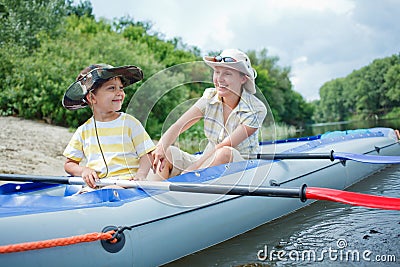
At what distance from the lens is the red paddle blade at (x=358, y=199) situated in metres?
2.08

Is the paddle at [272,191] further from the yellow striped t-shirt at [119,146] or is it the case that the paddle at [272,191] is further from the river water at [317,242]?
the river water at [317,242]

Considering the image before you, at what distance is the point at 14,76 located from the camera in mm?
12117

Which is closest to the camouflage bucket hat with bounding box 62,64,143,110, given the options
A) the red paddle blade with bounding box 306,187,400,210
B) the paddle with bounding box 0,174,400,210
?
the paddle with bounding box 0,174,400,210

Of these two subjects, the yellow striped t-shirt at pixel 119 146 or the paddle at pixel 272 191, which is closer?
the paddle at pixel 272 191

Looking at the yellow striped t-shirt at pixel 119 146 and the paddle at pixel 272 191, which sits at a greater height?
the yellow striped t-shirt at pixel 119 146

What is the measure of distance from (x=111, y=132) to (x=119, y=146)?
0.10m

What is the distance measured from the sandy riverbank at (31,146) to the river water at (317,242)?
11.7ft

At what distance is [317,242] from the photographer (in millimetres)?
2973

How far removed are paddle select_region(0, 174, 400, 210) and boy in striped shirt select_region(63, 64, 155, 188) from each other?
0.16 meters

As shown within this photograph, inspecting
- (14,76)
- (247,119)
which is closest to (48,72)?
(14,76)

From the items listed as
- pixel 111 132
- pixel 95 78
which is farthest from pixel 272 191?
pixel 95 78

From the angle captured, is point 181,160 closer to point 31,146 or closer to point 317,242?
point 317,242

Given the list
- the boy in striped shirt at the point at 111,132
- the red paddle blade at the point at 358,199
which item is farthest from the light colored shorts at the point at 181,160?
the red paddle blade at the point at 358,199

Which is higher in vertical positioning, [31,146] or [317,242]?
[31,146]
